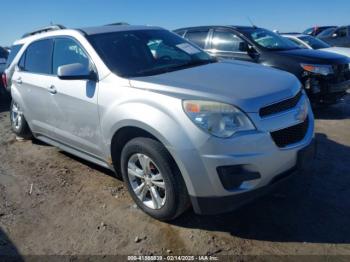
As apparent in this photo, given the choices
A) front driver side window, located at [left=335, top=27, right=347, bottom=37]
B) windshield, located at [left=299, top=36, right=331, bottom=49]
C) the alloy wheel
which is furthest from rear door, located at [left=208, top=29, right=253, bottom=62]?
front driver side window, located at [left=335, top=27, right=347, bottom=37]

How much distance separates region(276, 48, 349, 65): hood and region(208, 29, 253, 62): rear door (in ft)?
2.23

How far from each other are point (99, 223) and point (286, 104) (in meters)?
2.02

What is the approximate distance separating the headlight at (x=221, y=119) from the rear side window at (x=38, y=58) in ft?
8.37

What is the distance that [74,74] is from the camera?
11.9ft

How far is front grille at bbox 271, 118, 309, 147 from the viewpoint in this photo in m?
2.91

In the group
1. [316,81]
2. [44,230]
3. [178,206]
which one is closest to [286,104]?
[178,206]

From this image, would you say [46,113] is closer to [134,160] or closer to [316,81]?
[134,160]

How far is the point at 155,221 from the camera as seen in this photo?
3.41 meters

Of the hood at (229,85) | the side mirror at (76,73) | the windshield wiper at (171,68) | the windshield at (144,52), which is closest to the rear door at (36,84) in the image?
the side mirror at (76,73)

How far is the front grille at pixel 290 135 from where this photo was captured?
9.53 ft

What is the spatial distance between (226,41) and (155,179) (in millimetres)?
4955

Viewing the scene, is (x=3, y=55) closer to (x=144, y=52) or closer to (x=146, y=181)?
(x=144, y=52)

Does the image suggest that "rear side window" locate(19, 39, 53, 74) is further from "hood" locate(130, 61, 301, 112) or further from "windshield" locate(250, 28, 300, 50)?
"windshield" locate(250, 28, 300, 50)

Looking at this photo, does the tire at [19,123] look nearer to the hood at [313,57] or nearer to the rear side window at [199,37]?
the rear side window at [199,37]
